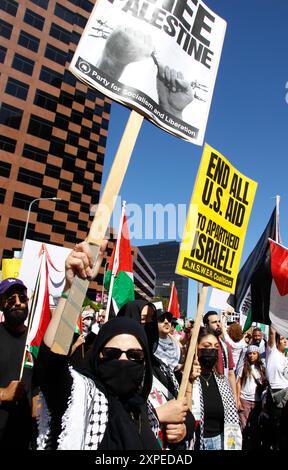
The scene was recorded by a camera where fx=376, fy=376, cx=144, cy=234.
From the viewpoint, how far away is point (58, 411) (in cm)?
158

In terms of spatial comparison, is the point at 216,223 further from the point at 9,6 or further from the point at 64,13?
the point at 64,13

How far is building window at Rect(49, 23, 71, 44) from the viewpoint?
46.0m

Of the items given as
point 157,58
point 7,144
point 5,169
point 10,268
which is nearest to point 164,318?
point 157,58

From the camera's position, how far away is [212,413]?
3213mm

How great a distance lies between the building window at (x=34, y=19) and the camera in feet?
143

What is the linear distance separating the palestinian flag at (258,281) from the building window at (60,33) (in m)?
49.1

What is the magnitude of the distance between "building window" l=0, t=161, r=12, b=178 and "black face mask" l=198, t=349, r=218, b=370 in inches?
1677

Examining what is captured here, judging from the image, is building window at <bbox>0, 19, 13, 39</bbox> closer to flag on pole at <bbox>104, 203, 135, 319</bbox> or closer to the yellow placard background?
the yellow placard background

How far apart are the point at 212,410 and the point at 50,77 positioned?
162ft

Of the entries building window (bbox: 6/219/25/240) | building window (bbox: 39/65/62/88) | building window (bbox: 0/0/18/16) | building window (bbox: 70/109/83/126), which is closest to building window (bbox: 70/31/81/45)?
building window (bbox: 39/65/62/88)

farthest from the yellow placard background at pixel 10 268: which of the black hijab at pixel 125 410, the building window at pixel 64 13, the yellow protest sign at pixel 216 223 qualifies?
the building window at pixel 64 13

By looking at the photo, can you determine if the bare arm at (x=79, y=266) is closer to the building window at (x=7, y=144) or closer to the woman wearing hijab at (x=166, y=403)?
the woman wearing hijab at (x=166, y=403)
